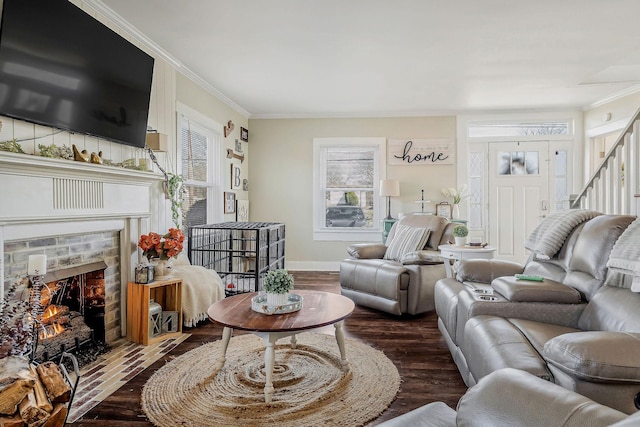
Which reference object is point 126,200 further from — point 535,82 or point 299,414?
point 535,82

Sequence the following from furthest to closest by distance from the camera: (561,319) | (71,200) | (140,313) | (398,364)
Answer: (140,313), (398,364), (71,200), (561,319)

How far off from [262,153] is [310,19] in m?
3.50

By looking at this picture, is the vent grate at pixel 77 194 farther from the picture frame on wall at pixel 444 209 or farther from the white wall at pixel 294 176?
the picture frame on wall at pixel 444 209

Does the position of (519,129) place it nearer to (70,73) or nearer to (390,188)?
(390,188)

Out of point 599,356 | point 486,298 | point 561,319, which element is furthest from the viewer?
point 486,298

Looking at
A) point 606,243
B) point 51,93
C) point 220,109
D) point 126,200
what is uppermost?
point 220,109

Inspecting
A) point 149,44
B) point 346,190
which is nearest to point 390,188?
point 346,190

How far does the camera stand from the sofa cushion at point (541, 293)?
2.11 m

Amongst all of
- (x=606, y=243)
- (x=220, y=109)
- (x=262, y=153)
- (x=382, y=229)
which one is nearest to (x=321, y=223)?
(x=382, y=229)

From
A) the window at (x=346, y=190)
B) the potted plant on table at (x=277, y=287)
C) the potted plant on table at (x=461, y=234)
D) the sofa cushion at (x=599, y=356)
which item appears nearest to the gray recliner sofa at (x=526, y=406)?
the sofa cushion at (x=599, y=356)

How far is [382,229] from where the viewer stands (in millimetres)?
6102

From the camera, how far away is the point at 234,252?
15.0 ft

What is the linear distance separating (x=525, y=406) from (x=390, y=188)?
5059mm

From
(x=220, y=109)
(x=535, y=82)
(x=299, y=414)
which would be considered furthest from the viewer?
(x=220, y=109)
